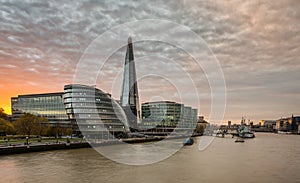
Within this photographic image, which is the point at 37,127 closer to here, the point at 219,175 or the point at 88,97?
the point at 88,97

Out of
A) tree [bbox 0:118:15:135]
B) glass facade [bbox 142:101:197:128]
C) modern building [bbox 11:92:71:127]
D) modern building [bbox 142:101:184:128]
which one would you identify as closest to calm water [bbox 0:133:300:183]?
tree [bbox 0:118:15:135]

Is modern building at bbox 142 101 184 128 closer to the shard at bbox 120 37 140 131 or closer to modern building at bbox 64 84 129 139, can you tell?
the shard at bbox 120 37 140 131

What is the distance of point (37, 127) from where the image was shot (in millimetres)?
61344

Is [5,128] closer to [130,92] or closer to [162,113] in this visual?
[130,92]

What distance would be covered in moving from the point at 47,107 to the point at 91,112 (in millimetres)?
22185

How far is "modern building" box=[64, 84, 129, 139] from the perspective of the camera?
79000 mm

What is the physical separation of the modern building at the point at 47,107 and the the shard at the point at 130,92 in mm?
47951

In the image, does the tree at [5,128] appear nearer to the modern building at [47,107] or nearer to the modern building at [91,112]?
the modern building at [91,112]

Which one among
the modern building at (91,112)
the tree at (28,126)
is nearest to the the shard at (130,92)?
the modern building at (91,112)

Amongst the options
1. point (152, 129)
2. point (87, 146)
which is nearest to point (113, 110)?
point (87, 146)

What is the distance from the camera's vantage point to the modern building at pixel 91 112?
79000 mm

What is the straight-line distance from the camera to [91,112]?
80.2 metres

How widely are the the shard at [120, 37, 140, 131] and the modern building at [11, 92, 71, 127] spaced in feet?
157

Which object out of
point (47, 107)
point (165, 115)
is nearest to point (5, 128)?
point (47, 107)
